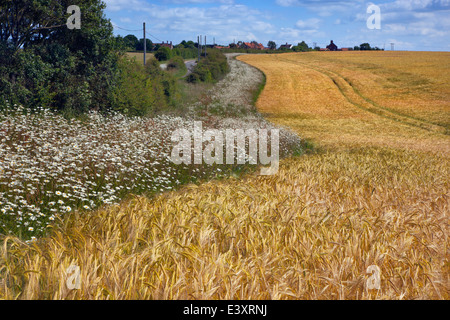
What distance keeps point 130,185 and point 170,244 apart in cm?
407

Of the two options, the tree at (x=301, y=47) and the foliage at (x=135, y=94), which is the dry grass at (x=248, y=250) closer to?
the foliage at (x=135, y=94)

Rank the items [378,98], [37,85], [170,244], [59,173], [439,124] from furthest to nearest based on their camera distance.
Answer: [378,98], [439,124], [37,85], [59,173], [170,244]

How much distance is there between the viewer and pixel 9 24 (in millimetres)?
13125

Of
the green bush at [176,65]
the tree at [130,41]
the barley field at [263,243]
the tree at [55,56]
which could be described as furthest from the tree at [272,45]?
the barley field at [263,243]

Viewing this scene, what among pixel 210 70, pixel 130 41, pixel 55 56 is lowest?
pixel 55 56

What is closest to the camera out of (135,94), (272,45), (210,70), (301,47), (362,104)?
(135,94)

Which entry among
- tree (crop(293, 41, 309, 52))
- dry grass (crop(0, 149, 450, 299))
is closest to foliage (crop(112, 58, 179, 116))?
dry grass (crop(0, 149, 450, 299))

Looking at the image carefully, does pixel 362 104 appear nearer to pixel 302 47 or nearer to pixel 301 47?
pixel 301 47

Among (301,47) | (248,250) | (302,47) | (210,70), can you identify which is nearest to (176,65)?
(210,70)

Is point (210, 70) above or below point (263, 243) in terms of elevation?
above

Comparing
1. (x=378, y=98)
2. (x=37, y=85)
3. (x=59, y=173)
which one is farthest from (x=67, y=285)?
(x=378, y=98)

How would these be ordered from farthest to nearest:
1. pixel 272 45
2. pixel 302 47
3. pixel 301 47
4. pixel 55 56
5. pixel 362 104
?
pixel 272 45 < pixel 302 47 < pixel 301 47 < pixel 362 104 < pixel 55 56

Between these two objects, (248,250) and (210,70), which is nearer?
(248,250)
